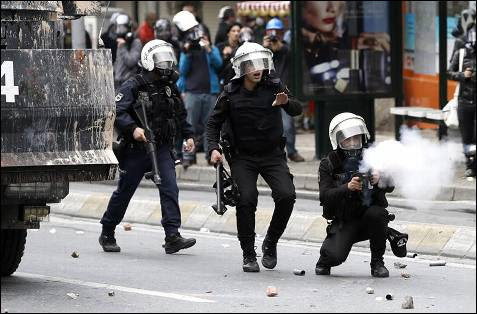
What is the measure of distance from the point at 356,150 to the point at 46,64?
7.80ft

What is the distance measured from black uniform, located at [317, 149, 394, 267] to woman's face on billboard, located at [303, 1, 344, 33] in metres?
7.67

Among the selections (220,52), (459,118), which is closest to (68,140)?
(459,118)

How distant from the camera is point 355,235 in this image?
35.2 feet

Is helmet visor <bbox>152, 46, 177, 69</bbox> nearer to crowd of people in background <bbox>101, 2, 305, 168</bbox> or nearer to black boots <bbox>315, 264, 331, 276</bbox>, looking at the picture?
black boots <bbox>315, 264, 331, 276</bbox>

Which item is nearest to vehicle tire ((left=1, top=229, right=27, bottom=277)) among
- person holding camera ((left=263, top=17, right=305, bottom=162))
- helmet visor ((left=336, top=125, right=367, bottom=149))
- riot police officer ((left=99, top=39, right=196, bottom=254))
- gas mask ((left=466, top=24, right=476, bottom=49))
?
riot police officer ((left=99, top=39, right=196, bottom=254))

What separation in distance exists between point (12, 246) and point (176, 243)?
6.76ft

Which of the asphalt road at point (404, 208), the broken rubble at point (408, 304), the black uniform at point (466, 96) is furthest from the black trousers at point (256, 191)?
the black uniform at point (466, 96)

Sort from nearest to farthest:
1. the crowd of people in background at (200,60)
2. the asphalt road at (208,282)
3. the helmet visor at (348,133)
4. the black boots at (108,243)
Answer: the asphalt road at (208,282)
the helmet visor at (348,133)
the black boots at (108,243)
the crowd of people in background at (200,60)

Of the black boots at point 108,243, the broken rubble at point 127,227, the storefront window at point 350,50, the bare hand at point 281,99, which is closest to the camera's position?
the bare hand at point 281,99

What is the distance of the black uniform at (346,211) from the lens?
1058 cm

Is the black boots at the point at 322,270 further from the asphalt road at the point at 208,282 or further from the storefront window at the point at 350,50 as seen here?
the storefront window at the point at 350,50

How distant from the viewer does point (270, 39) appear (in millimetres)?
17594

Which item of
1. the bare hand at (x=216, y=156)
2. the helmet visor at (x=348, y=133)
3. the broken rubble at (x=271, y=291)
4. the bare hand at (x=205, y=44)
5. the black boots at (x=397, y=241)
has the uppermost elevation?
the bare hand at (x=205, y=44)

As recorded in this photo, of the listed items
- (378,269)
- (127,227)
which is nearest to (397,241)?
(378,269)
